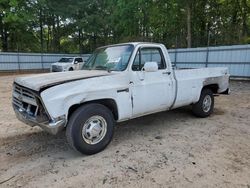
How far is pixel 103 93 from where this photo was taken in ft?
11.9

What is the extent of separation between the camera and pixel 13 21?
82.7 feet

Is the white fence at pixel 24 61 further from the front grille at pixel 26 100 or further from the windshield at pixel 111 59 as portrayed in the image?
the front grille at pixel 26 100

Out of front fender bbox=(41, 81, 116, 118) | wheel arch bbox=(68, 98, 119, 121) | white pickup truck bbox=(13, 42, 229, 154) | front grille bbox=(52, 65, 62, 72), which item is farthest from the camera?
A: front grille bbox=(52, 65, 62, 72)

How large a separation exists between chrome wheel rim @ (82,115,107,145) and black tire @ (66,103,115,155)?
30 mm

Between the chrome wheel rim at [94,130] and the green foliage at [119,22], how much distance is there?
1513 cm

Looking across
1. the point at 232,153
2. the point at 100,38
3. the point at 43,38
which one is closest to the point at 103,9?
the point at 100,38

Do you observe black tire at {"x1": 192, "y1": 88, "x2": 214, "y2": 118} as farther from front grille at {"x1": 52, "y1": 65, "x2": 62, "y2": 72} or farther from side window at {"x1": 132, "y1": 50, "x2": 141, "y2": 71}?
front grille at {"x1": 52, "y1": 65, "x2": 62, "y2": 72}

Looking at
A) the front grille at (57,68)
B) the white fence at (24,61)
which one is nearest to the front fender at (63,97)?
the front grille at (57,68)

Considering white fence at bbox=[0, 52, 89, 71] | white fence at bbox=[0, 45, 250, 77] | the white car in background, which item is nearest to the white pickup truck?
white fence at bbox=[0, 45, 250, 77]

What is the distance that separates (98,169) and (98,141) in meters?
0.58

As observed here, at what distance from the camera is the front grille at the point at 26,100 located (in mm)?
3436

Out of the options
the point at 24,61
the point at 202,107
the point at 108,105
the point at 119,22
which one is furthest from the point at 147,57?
the point at 119,22

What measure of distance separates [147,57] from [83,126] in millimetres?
1983

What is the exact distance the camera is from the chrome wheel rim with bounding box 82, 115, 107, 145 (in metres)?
A: 3.59
